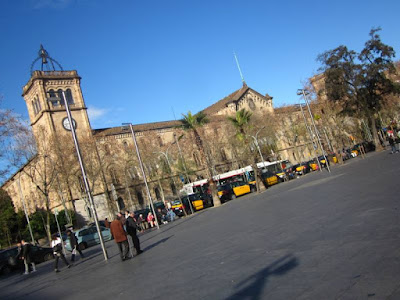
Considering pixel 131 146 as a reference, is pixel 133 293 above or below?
below

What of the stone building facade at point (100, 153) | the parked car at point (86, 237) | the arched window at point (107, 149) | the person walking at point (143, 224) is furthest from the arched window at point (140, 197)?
the parked car at point (86, 237)

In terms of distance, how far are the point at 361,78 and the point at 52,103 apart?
38.3 m

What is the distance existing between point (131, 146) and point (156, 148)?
362cm

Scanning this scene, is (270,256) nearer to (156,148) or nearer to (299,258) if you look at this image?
(299,258)

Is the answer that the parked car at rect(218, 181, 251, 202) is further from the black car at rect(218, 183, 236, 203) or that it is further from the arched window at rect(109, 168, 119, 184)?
the arched window at rect(109, 168, 119, 184)

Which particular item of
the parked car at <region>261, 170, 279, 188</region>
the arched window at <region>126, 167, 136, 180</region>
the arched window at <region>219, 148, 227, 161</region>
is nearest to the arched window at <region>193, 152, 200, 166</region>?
the arched window at <region>219, 148, 227, 161</region>

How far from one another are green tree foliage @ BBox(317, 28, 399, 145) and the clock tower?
31887 millimetres

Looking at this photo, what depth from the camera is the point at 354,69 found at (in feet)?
131

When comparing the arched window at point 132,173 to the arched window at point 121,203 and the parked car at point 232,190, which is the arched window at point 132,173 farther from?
the parked car at point 232,190

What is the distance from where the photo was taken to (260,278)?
5520 millimetres

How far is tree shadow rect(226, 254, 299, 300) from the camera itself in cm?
489

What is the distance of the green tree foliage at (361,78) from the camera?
128ft

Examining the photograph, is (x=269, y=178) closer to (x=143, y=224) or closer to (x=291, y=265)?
(x=143, y=224)


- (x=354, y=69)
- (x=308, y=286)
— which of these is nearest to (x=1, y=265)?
(x=308, y=286)
